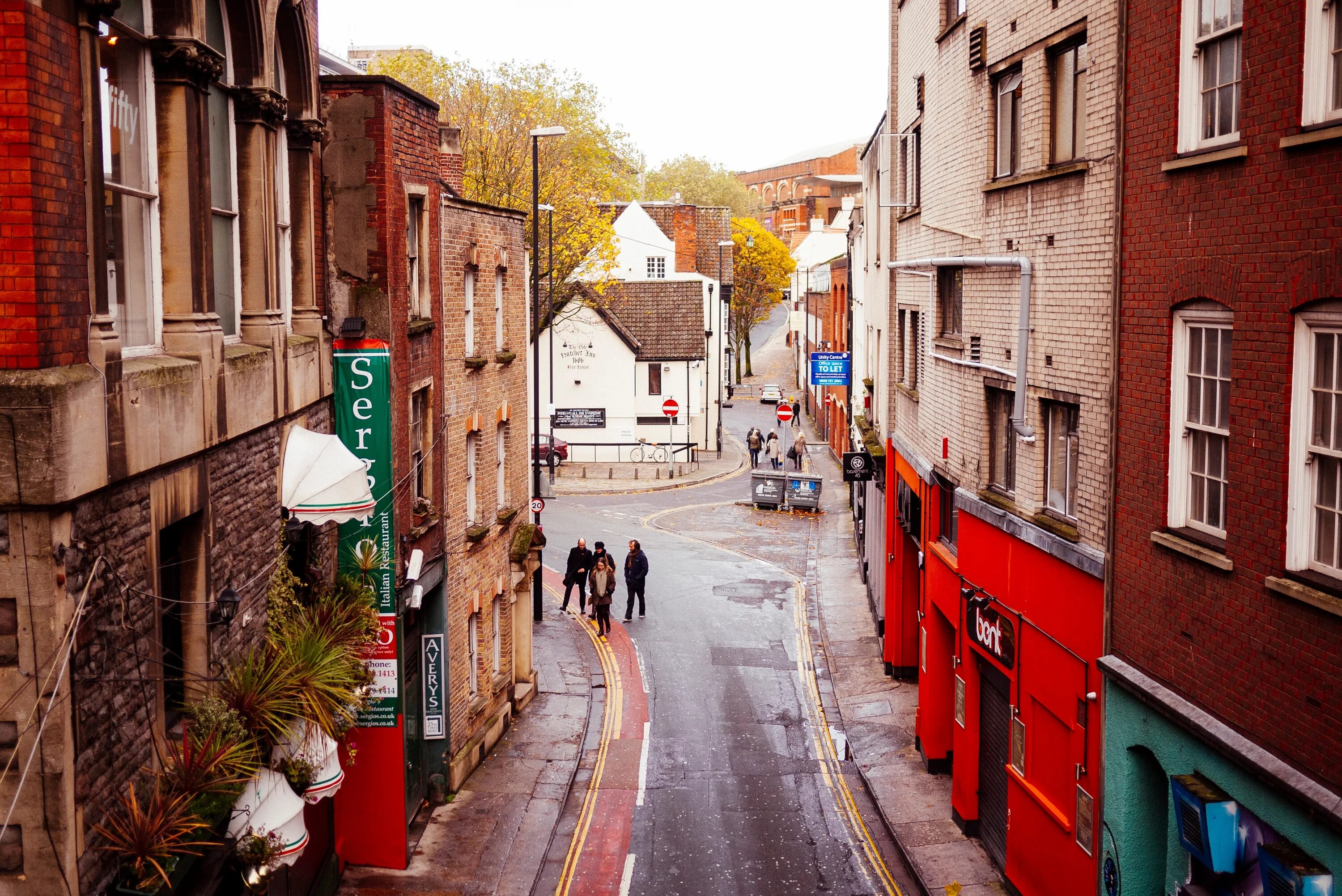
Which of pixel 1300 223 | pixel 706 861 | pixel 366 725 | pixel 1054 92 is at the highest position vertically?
pixel 1054 92

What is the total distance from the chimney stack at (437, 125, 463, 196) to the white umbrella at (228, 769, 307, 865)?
501 inches

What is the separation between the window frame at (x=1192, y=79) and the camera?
10.2 m

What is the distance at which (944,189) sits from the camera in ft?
61.9

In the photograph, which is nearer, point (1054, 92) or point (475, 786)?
point (1054, 92)

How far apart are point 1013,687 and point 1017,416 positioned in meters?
3.37

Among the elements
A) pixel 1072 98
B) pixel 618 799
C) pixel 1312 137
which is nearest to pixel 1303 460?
pixel 1312 137

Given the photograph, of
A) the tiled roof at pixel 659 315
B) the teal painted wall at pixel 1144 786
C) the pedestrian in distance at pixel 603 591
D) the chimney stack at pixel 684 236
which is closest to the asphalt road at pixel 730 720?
the pedestrian in distance at pixel 603 591

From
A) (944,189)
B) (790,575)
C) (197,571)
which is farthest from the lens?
(790,575)

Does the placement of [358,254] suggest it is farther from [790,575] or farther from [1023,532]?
[790,575]

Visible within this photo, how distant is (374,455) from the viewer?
48.8ft

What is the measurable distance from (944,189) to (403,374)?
28.3 feet

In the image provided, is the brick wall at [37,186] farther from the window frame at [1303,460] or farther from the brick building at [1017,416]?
the brick building at [1017,416]

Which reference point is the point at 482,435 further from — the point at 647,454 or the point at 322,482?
the point at 647,454

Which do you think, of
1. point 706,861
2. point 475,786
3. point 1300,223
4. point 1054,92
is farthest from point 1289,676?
point 475,786
